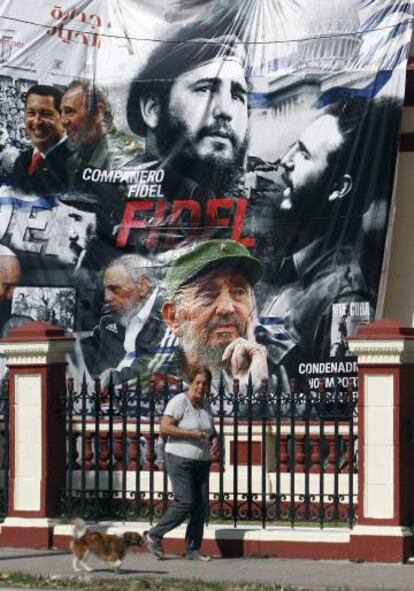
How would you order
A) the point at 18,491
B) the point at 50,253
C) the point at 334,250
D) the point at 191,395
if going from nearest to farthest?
the point at 191,395
the point at 18,491
the point at 334,250
the point at 50,253

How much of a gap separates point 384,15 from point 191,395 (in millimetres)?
6844

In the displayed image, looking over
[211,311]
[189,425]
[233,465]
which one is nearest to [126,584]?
[189,425]

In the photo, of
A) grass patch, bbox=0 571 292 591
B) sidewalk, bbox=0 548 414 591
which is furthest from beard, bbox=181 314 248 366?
grass patch, bbox=0 571 292 591

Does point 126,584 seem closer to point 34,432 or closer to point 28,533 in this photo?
point 28,533

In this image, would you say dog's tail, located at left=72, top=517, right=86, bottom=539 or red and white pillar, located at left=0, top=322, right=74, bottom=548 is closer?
dog's tail, located at left=72, top=517, right=86, bottom=539

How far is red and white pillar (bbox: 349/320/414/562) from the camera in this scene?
1352cm

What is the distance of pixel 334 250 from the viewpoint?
1891cm

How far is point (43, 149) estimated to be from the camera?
67.4 ft

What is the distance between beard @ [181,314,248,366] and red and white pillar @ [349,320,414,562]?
5.81 m

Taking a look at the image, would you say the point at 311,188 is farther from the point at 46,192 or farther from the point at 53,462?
the point at 53,462

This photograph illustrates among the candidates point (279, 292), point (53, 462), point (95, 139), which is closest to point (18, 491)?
point (53, 462)

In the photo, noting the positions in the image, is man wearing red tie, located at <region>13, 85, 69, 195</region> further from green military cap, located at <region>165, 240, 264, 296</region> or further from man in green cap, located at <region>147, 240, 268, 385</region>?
man in green cap, located at <region>147, 240, 268, 385</region>

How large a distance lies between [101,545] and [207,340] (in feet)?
21.6

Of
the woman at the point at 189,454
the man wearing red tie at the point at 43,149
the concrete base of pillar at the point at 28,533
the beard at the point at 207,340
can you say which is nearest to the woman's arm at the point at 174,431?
the woman at the point at 189,454
